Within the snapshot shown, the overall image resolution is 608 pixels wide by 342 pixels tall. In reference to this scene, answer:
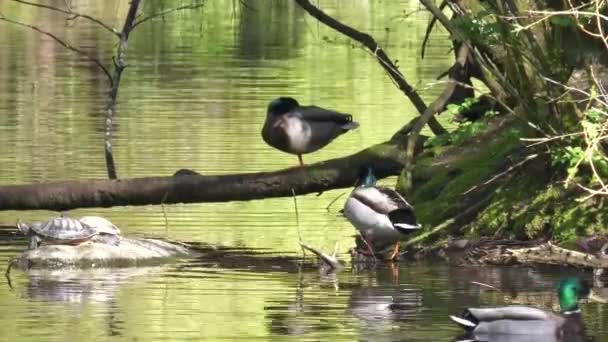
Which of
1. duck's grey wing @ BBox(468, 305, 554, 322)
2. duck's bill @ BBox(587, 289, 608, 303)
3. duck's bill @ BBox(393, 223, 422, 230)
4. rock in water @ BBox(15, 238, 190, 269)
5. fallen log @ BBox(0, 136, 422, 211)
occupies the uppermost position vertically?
fallen log @ BBox(0, 136, 422, 211)

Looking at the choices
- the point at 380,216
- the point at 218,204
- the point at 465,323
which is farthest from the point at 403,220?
the point at 218,204

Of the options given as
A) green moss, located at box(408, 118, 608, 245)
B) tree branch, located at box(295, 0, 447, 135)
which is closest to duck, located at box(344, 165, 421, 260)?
green moss, located at box(408, 118, 608, 245)

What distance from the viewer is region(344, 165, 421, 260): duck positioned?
15.5 m

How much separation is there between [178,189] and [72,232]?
1657 millimetres

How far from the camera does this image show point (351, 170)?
56.6 feet

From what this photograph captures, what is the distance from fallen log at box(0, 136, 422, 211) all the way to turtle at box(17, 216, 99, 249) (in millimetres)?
1413

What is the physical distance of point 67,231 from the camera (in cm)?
1547

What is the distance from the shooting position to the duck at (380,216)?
15508mm

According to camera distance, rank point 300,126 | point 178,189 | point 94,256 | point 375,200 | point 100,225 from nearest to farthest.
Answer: point 94,256
point 100,225
point 375,200
point 178,189
point 300,126

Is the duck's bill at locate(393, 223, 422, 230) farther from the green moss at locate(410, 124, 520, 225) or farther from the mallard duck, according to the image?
the mallard duck

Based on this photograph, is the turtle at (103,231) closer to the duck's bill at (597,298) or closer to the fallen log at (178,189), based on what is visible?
the fallen log at (178,189)

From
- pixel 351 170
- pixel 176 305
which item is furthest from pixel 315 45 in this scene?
pixel 176 305

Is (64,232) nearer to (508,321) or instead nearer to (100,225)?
(100,225)

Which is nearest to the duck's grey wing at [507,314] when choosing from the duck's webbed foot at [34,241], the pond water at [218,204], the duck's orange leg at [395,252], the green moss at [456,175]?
the pond water at [218,204]
